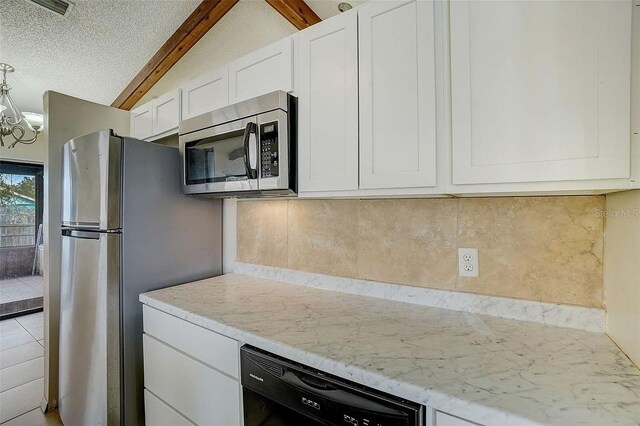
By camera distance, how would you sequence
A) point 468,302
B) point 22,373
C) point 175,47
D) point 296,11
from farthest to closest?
1. point 22,373
2. point 175,47
3. point 296,11
4. point 468,302

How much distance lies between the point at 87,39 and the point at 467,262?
3.12m

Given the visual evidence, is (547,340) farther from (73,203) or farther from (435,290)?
(73,203)

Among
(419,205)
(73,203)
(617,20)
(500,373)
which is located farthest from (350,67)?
(73,203)

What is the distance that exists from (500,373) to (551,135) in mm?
690

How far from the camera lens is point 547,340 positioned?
0.97 meters

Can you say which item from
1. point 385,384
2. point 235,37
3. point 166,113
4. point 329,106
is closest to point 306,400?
point 385,384

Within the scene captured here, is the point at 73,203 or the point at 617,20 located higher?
the point at 617,20

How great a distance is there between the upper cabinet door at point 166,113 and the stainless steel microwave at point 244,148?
0.24 metres

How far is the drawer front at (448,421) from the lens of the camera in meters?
0.68

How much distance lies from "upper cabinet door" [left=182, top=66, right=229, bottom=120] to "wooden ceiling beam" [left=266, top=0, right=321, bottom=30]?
2.00 feet

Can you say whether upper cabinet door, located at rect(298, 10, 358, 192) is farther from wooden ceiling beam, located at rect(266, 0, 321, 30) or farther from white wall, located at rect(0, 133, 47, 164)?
white wall, located at rect(0, 133, 47, 164)

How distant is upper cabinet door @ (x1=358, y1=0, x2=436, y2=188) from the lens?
105 cm

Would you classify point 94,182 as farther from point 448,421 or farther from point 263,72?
point 448,421

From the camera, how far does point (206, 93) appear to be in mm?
1756
